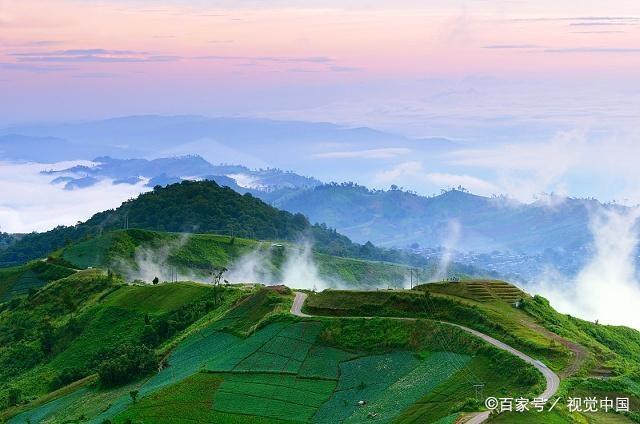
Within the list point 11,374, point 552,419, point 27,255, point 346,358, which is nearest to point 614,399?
point 552,419

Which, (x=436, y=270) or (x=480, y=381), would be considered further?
(x=436, y=270)

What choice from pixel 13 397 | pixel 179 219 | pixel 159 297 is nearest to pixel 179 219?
pixel 179 219

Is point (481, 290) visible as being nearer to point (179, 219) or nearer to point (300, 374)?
point (300, 374)

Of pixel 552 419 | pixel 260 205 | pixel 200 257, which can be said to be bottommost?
pixel 552 419

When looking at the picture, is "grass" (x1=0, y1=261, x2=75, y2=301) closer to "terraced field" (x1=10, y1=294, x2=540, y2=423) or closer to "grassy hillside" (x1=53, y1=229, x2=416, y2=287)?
"grassy hillside" (x1=53, y1=229, x2=416, y2=287)

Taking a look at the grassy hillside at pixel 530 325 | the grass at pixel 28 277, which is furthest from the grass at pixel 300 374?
the grass at pixel 28 277

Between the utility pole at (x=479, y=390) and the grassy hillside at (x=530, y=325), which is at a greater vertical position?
the grassy hillside at (x=530, y=325)

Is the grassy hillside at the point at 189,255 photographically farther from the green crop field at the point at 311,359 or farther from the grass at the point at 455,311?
the grass at the point at 455,311

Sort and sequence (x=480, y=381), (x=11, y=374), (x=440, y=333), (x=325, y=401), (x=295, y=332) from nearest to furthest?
(x=480, y=381) → (x=325, y=401) → (x=440, y=333) → (x=295, y=332) → (x=11, y=374)

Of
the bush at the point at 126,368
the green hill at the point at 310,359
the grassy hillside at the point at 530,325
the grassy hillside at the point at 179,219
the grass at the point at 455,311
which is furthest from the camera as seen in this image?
the grassy hillside at the point at 179,219

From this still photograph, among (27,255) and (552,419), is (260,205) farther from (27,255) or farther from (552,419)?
(552,419)

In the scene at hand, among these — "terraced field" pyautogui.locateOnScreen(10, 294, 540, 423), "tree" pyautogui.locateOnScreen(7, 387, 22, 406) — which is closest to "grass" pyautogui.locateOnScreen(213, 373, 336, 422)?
"terraced field" pyautogui.locateOnScreen(10, 294, 540, 423)
